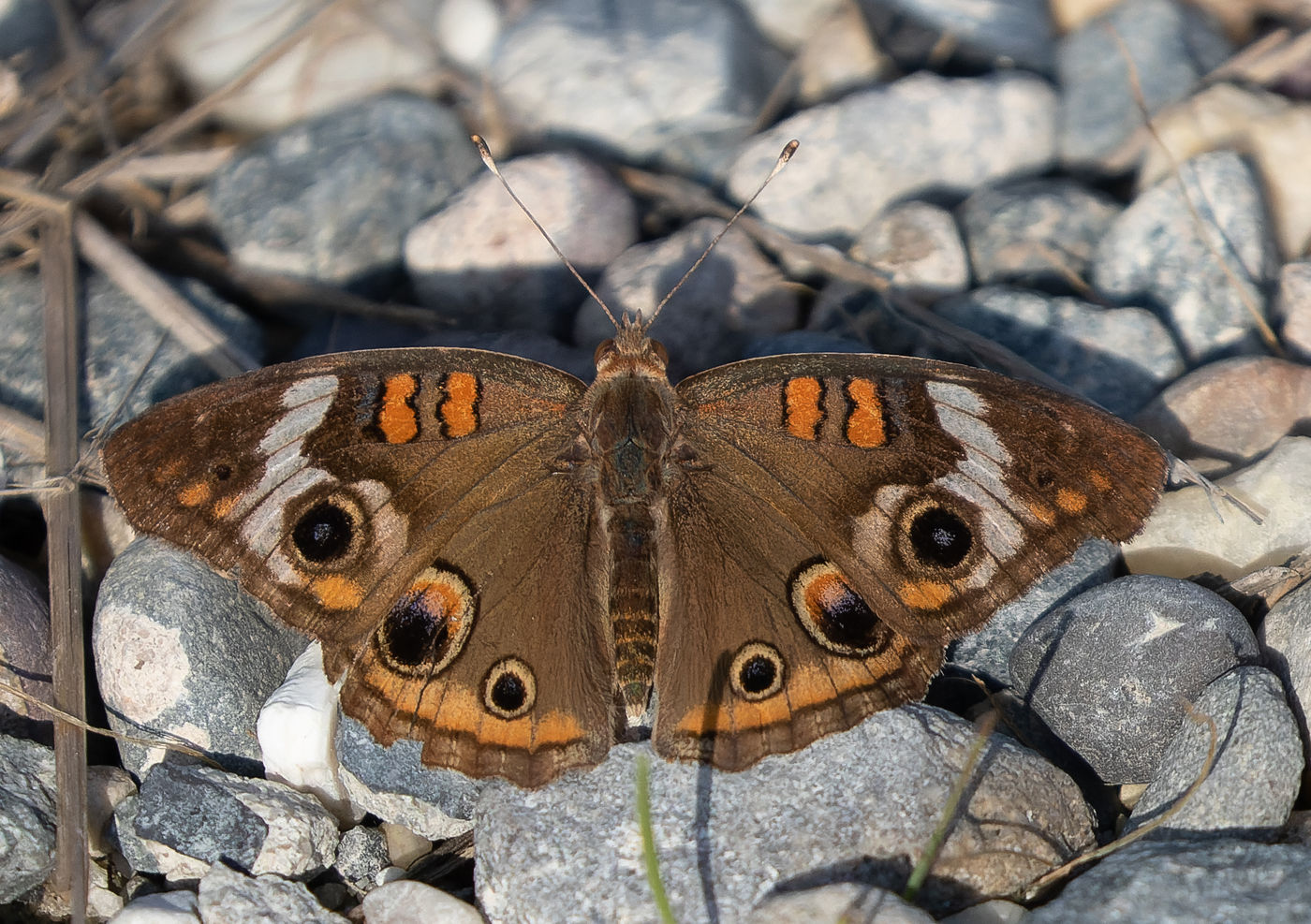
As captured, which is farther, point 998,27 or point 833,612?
point 998,27

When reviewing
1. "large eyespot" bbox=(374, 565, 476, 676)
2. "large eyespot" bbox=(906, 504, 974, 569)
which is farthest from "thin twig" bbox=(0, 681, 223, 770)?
"large eyespot" bbox=(906, 504, 974, 569)

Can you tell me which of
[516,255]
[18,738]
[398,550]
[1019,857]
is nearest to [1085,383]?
[1019,857]

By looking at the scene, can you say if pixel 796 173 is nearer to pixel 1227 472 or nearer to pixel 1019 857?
pixel 1227 472

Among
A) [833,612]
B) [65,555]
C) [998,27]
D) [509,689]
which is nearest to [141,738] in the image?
[65,555]

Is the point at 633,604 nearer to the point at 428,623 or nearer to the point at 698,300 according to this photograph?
the point at 428,623

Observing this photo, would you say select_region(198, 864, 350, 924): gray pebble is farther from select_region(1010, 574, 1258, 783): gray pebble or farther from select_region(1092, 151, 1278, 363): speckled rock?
select_region(1092, 151, 1278, 363): speckled rock

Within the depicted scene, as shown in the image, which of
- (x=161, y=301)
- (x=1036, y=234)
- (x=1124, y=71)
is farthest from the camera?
(x=1124, y=71)

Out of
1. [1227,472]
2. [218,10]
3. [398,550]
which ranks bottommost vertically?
[1227,472]
